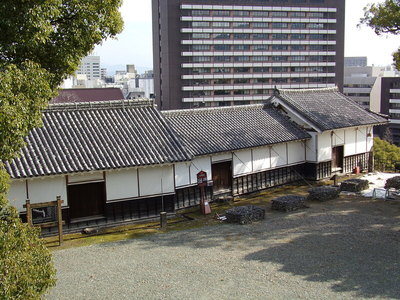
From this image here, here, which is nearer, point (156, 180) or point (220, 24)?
point (156, 180)

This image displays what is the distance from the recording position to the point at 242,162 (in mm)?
23078

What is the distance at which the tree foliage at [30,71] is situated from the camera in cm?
759

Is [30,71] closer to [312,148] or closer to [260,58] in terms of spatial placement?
[312,148]

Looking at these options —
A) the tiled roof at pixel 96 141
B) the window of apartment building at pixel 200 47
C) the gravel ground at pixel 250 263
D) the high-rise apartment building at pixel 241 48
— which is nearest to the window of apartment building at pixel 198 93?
the high-rise apartment building at pixel 241 48

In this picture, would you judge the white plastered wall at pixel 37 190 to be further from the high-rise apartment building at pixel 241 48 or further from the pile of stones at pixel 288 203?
the high-rise apartment building at pixel 241 48

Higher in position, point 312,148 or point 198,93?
point 198,93

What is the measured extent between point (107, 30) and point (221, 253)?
26.1 feet

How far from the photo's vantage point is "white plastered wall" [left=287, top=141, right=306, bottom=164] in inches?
1014

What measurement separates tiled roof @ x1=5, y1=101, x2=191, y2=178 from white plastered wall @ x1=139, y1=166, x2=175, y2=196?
0.66 metres

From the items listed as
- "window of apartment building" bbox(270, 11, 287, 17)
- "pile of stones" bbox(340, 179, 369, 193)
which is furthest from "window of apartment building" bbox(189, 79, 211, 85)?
"pile of stones" bbox(340, 179, 369, 193)

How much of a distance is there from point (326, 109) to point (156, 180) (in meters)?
14.5

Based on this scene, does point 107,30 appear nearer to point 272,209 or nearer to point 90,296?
point 90,296

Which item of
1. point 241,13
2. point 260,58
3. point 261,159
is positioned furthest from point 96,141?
point 260,58

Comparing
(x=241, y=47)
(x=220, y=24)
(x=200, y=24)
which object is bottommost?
(x=241, y=47)
